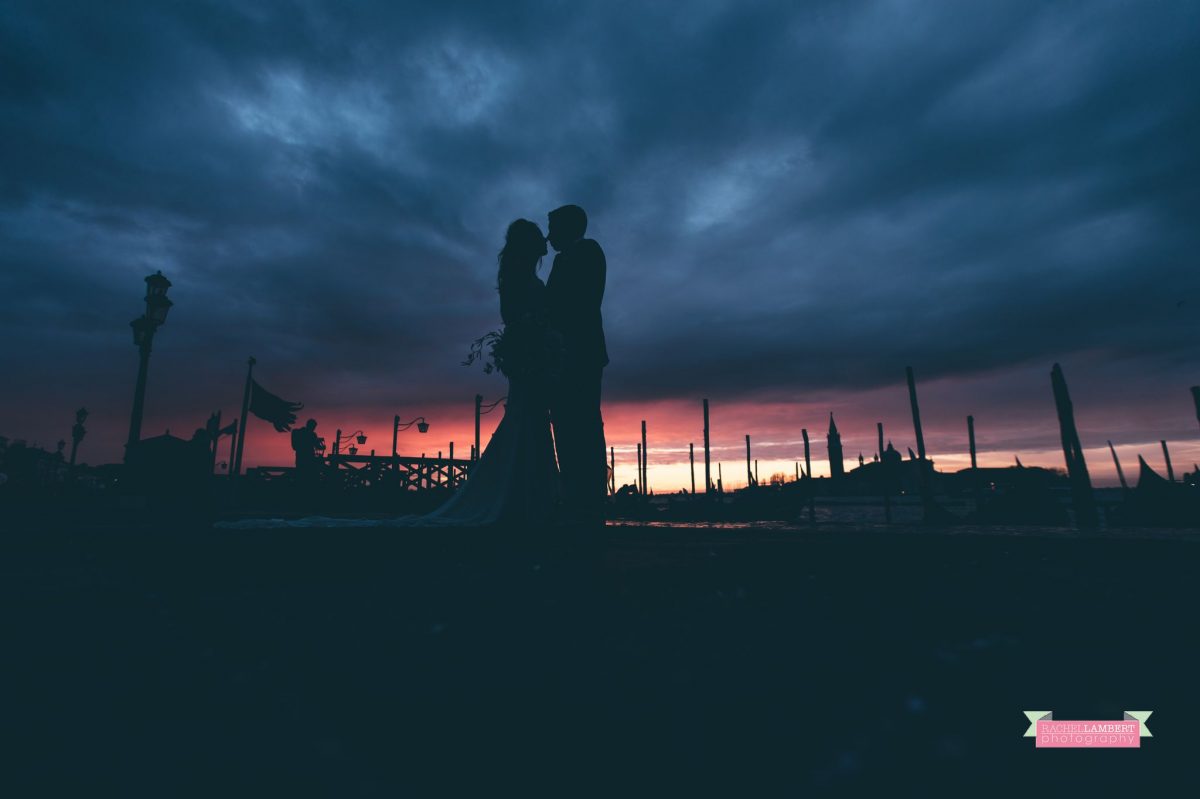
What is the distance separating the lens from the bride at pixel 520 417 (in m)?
3.95

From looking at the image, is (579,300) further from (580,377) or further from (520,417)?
(520,417)

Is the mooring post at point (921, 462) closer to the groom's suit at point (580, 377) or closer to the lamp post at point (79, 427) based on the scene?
the groom's suit at point (580, 377)

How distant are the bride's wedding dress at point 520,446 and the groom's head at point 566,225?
404mm

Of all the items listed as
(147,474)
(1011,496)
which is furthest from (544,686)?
(1011,496)

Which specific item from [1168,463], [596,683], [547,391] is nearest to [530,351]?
[547,391]

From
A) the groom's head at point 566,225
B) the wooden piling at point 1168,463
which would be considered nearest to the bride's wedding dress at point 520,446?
the groom's head at point 566,225

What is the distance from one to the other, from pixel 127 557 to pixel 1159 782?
3.97 m

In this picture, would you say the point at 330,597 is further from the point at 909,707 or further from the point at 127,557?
the point at 127,557

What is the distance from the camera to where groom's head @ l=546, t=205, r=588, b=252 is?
4309mm

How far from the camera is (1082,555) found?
261 cm

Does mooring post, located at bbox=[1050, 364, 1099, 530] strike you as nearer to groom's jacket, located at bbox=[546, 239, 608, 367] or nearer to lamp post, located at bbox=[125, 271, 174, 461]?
groom's jacket, located at bbox=[546, 239, 608, 367]
